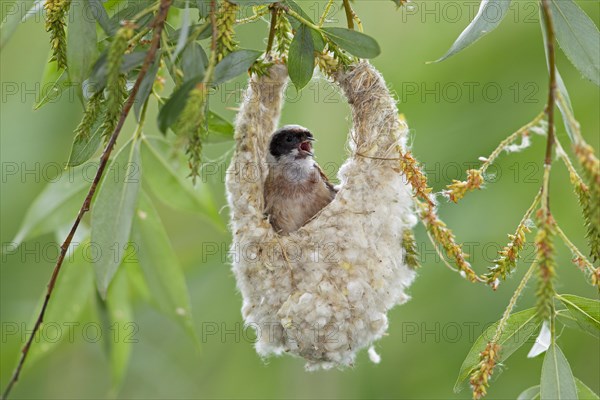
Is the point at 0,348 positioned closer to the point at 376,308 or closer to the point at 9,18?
the point at 376,308

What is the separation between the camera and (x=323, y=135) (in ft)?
15.7

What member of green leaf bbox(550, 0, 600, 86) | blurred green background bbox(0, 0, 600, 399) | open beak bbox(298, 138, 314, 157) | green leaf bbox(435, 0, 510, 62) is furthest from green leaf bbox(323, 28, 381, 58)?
blurred green background bbox(0, 0, 600, 399)

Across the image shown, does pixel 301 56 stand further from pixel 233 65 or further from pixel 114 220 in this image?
pixel 114 220

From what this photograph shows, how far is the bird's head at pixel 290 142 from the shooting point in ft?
9.93

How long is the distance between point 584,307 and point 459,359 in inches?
129

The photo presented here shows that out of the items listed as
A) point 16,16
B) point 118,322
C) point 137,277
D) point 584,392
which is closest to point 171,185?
point 137,277

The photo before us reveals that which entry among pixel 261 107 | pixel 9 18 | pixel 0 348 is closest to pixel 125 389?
pixel 0 348

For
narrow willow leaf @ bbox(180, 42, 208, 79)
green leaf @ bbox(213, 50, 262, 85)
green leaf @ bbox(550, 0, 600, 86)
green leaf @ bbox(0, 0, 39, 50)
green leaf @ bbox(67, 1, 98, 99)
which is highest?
green leaf @ bbox(0, 0, 39, 50)

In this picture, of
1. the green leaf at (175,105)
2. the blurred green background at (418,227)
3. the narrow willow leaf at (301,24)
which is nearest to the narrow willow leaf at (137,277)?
the blurred green background at (418,227)

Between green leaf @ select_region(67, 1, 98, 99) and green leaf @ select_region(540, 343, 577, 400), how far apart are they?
1.20m

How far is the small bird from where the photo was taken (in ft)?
9.75

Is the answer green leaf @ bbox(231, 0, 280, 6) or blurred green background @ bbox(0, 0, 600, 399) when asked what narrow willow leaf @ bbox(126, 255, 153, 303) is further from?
green leaf @ bbox(231, 0, 280, 6)

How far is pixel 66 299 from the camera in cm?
330

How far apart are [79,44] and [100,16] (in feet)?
0.27
